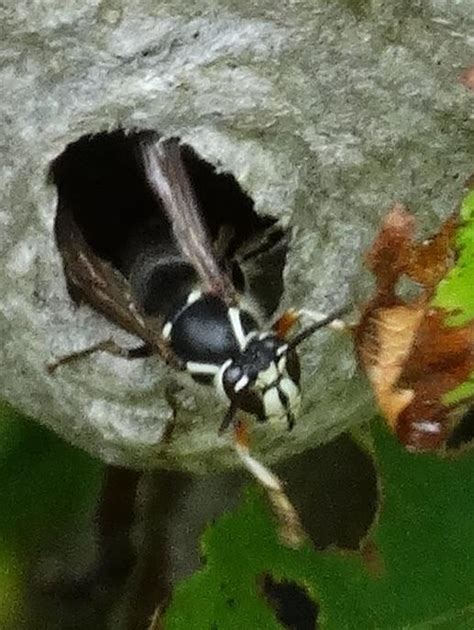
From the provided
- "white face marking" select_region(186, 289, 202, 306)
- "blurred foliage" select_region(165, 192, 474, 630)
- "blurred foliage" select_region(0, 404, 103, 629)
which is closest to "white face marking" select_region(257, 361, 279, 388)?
"white face marking" select_region(186, 289, 202, 306)

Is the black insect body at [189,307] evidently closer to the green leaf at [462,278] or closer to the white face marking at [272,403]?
the white face marking at [272,403]

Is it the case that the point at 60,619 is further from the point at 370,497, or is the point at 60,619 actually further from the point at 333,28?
the point at 333,28

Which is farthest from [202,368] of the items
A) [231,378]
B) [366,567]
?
[366,567]

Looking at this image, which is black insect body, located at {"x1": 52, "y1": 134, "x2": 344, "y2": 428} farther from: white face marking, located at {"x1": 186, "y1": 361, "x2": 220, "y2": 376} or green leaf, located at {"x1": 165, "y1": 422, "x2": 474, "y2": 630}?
green leaf, located at {"x1": 165, "y1": 422, "x2": 474, "y2": 630}

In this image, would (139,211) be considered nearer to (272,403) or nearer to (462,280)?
(272,403)

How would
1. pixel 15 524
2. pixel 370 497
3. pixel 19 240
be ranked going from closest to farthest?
pixel 19 240, pixel 370 497, pixel 15 524

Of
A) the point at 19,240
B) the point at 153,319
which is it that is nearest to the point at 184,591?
the point at 153,319
